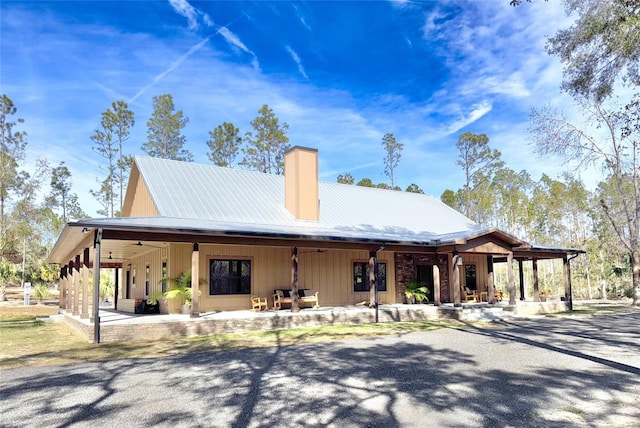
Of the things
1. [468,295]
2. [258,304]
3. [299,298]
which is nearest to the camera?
[258,304]

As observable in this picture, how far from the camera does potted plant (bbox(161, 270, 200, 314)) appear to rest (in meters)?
13.2

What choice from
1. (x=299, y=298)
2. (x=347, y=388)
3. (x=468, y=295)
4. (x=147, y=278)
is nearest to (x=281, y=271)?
(x=299, y=298)

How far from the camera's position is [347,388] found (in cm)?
605

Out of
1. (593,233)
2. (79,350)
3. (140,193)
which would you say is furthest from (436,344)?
(593,233)

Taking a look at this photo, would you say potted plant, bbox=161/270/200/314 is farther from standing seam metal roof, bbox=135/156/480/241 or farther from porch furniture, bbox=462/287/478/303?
porch furniture, bbox=462/287/478/303

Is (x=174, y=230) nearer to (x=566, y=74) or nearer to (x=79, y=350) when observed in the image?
(x=79, y=350)

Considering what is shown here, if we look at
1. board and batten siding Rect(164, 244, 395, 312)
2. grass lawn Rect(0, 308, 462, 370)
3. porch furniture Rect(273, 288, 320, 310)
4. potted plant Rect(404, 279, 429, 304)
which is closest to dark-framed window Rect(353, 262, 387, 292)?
board and batten siding Rect(164, 244, 395, 312)

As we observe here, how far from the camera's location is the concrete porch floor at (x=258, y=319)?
10.9 meters

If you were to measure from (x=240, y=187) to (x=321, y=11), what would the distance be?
24.1ft

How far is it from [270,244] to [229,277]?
7.71ft

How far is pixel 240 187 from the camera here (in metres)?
18.1

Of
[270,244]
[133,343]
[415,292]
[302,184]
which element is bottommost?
[133,343]

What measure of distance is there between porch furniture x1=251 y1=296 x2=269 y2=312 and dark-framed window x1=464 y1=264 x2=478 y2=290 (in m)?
9.82

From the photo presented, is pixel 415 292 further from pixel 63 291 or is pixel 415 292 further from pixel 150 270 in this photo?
pixel 63 291
